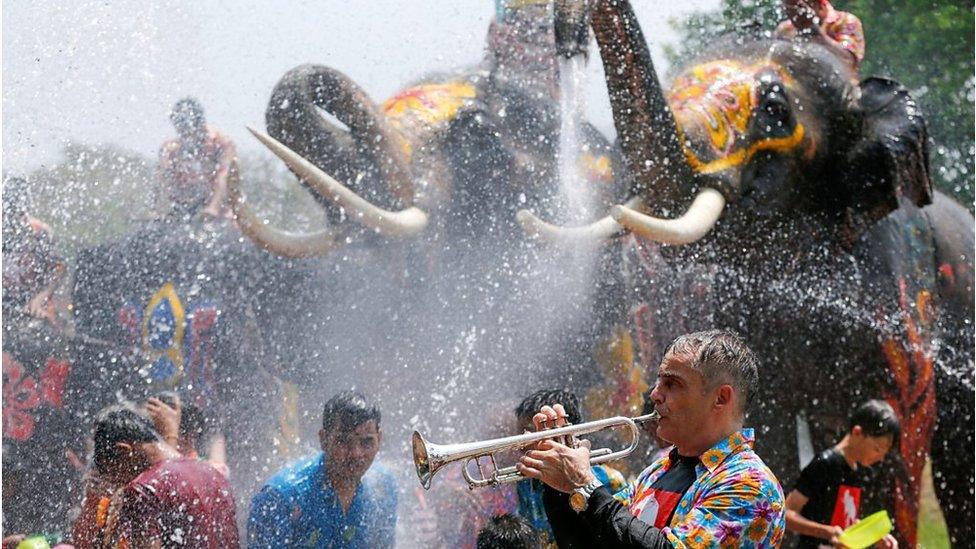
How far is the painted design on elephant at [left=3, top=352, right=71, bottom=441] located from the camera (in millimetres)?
5945

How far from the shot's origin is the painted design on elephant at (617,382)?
694 cm

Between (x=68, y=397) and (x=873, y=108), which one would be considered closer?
(x=68, y=397)

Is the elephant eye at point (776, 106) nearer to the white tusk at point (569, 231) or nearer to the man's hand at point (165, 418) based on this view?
the white tusk at point (569, 231)

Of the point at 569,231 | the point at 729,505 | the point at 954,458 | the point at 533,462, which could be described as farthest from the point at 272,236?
the point at 954,458

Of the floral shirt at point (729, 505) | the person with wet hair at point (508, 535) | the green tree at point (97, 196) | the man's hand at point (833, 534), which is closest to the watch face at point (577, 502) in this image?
the floral shirt at point (729, 505)

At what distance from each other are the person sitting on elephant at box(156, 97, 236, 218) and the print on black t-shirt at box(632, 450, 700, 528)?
14.4 ft

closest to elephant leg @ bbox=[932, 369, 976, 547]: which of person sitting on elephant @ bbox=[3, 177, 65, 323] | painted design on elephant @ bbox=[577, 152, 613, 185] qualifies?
painted design on elephant @ bbox=[577, 152, 613, 185]

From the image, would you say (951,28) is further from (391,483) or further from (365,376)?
(391,483)

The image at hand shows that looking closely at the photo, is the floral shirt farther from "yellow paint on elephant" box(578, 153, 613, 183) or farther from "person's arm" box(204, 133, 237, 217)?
"person's arm" box(204, 133, 237, 217)

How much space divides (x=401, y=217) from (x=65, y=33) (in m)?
1.92

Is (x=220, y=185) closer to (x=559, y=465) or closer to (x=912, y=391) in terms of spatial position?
(x=912, y=391)

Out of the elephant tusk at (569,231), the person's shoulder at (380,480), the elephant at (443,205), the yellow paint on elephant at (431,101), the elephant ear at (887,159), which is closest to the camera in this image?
the person's shoulder at (380,480)

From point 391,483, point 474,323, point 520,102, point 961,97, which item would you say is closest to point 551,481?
point 391,483

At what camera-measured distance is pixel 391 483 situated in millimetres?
4367
